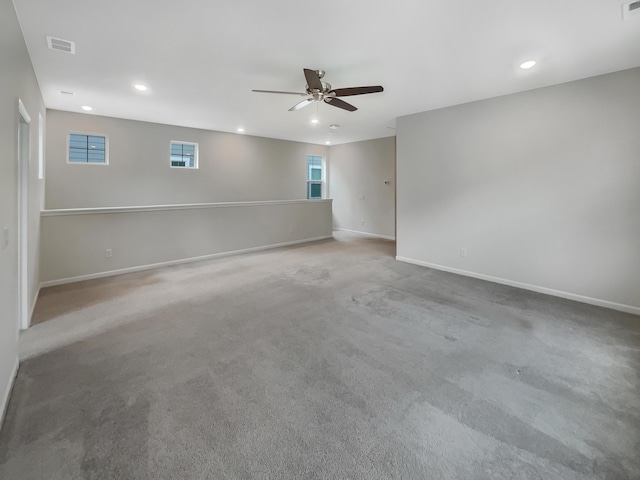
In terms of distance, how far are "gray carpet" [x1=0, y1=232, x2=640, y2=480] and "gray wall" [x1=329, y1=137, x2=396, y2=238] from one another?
182 inches

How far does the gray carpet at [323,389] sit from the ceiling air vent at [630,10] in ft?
8.78

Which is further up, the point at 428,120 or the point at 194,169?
the point at 428,120

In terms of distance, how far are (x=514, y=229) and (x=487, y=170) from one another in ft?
3.05

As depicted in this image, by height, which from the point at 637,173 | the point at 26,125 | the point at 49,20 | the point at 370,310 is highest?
the point at 49,20

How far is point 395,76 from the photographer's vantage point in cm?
355

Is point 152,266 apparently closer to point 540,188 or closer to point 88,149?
point 88,149

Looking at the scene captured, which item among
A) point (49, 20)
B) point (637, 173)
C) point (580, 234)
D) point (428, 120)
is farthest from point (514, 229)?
point (49, 20)

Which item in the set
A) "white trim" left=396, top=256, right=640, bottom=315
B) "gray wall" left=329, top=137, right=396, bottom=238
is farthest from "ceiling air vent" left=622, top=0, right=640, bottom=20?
"gray wall" left=329, top=137, right=396, bottom=238

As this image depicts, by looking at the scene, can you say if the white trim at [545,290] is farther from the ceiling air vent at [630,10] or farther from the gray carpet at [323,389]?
the ceiling air vent at [630,10]

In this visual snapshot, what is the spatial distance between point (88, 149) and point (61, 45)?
126 inches

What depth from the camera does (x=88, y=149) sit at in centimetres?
551

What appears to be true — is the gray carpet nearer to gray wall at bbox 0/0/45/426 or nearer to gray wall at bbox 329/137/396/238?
gray wall at bbox 0/0/45/426

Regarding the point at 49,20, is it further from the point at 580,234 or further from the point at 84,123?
the point at 580,234

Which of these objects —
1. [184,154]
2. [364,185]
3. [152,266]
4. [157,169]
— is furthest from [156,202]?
[364,185]
